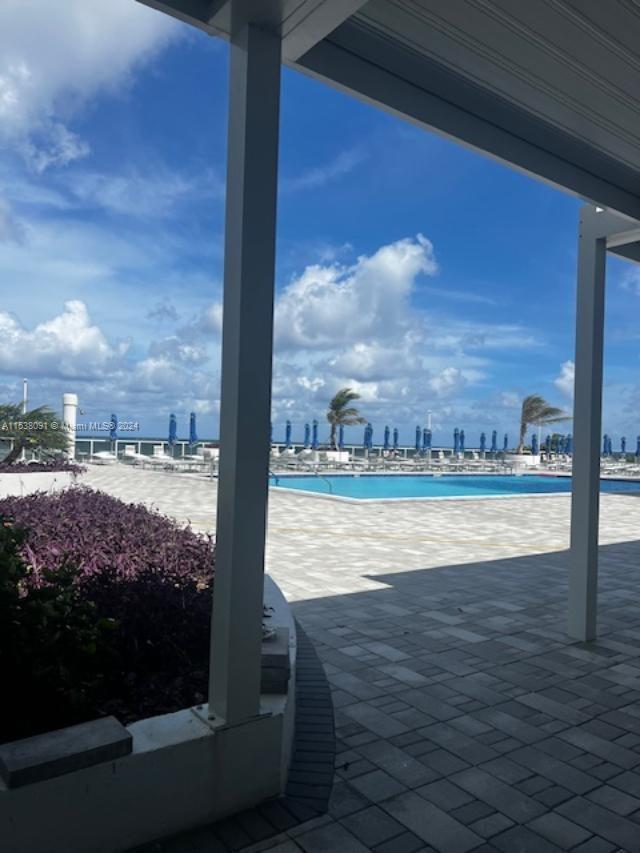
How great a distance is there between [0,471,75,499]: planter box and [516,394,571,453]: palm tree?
2711 centimetres

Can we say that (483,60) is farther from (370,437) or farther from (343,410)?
(343,410)

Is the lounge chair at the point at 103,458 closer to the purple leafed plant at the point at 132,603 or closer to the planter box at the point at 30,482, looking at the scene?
the planter box at the point at 30,482

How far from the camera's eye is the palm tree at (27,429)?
429 inches

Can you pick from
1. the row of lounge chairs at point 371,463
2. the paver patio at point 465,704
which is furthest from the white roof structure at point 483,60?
the row of lounge chairs at point 371,463

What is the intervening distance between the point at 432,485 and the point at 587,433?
17869mm

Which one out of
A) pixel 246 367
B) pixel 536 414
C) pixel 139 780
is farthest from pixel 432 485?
pixel 139 780

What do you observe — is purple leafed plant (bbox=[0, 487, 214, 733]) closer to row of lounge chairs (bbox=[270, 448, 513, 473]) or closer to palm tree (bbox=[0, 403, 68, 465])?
palm tree (bbox=[0, 403, 68, 465])

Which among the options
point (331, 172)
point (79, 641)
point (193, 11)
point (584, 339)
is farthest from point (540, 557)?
point (331, 172)

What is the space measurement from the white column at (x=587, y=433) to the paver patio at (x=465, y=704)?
1.05 ft

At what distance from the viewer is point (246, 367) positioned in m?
2.17

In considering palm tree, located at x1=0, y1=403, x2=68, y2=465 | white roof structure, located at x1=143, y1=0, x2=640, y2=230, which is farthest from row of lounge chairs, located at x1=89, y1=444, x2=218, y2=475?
white roof structure, located at x1=143, y1=0, x2=640, y2=230

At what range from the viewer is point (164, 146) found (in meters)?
8.97

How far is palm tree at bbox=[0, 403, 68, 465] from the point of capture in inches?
429

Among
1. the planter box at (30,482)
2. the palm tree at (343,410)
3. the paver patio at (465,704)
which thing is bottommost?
the paver patio at (465,704)
